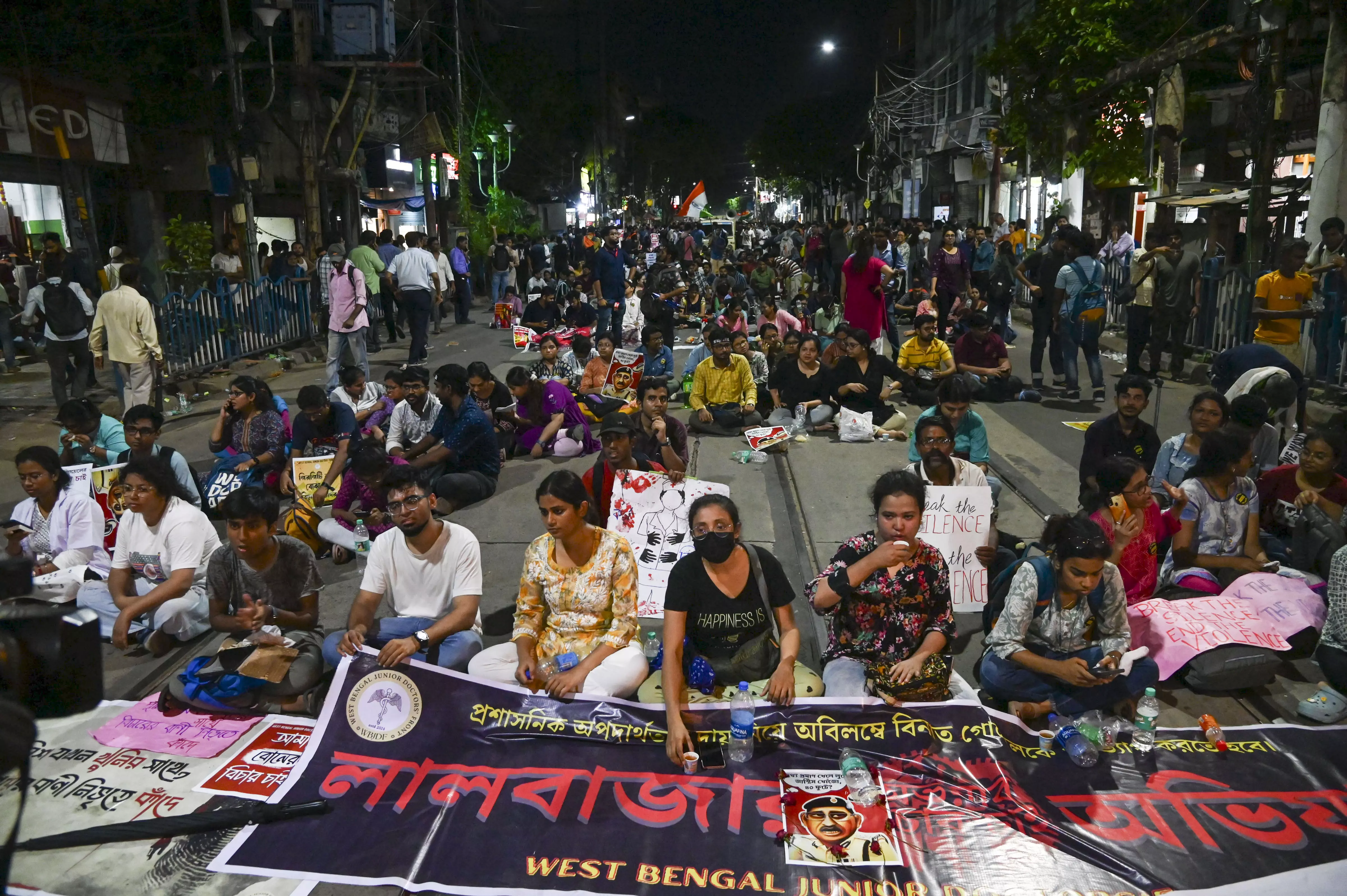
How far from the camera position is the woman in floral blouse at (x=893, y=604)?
4488 millimetres

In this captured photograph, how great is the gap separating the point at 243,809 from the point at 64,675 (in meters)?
1.85

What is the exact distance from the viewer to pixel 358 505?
316 inches

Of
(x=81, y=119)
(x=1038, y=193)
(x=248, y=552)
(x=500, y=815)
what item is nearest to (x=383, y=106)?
(x=81, y=119)

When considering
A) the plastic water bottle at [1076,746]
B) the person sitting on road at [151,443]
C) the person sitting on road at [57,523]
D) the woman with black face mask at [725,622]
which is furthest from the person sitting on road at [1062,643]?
the person sitting on road at [151,443]

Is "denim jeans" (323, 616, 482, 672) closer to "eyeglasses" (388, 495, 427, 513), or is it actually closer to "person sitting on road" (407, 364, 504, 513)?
"eyeglasses" (388, 495, 427, 513)

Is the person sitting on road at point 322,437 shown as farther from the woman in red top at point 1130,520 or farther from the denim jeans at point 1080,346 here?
the denim jeans at point 1080,346

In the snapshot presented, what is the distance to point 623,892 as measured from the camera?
11.6 ft

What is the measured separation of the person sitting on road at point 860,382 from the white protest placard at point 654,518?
14.6 feet

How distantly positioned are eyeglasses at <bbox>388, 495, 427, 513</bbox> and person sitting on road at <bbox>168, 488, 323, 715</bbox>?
0.70m

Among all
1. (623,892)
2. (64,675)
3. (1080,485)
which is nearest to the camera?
(64,675)

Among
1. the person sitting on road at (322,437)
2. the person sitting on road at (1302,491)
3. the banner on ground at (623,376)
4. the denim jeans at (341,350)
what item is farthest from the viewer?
the denim jeans at (341,350)

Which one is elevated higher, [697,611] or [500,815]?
[697,611]

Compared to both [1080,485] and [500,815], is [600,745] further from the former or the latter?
[1080,485]

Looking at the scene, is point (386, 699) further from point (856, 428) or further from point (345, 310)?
point (345, 310)
